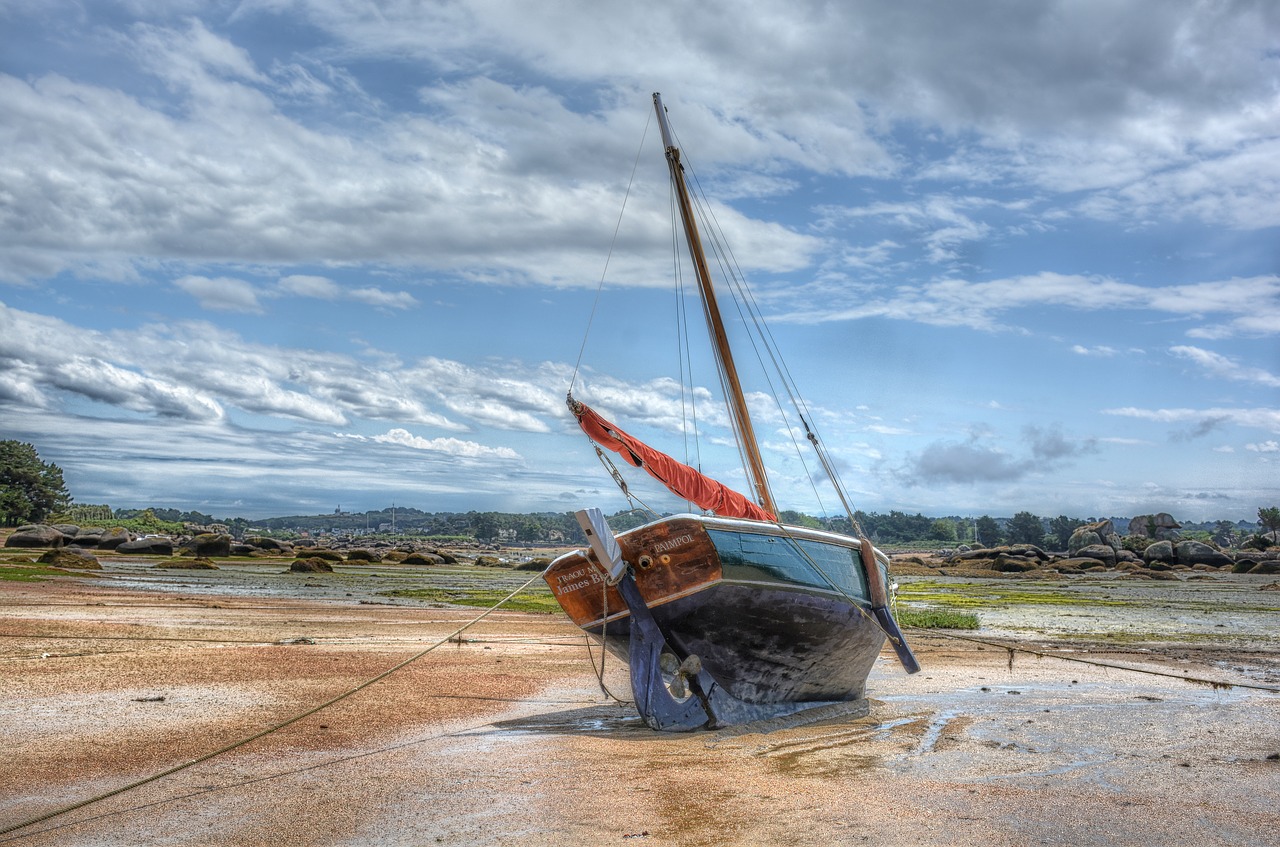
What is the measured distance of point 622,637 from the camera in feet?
42.4

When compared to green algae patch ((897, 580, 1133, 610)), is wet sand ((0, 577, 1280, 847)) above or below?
above

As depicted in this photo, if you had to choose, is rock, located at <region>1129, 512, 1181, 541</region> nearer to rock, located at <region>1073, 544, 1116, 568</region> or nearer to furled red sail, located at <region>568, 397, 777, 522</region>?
rock, located at <region>1073, 544, 1116, 568</region>

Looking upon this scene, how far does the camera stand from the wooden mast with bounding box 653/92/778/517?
18.0 m

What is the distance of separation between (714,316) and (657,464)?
483cm

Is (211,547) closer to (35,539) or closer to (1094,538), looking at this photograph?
(35,539)

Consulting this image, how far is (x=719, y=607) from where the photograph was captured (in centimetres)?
1172

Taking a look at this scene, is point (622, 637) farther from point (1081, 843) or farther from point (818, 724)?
point (1081, 843)

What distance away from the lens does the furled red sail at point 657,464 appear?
47.0 feet

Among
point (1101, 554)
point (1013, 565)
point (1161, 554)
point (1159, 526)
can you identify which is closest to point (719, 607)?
point (1013, 565)

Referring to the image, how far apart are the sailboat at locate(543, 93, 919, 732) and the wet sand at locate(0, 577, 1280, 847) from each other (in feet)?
2.24

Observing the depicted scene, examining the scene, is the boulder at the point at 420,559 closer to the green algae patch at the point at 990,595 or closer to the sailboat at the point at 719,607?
the green algae patch at the point at 990,595

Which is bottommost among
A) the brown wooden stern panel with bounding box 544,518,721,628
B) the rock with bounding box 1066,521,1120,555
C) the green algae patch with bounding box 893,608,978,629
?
the green algae patch with bounding box 893,608,978,629

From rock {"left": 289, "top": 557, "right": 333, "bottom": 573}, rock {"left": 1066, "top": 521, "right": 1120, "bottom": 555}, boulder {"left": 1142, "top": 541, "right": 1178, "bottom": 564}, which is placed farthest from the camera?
rock {"left": 1066, "top": 521, "right": 1120, "bottom": 555}

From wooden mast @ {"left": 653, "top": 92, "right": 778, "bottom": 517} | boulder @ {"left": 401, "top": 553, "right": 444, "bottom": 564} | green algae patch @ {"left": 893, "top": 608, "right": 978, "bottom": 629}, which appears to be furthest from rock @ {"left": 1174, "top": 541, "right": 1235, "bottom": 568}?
wooden mast @ {"left": 653, "top": 92, "right": 778, "bottom": 517}
